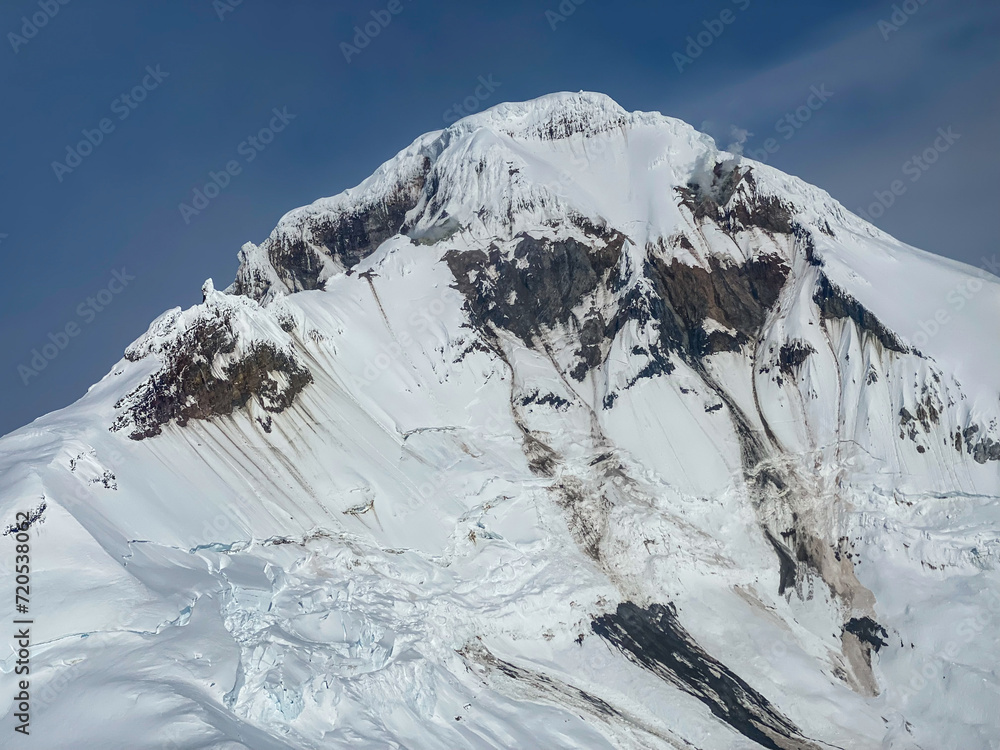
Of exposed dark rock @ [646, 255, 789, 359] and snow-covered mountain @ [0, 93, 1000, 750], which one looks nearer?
snow-covered mountain @ [0, 93, 1000, 750]

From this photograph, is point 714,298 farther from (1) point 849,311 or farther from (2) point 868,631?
(2) point 868,631

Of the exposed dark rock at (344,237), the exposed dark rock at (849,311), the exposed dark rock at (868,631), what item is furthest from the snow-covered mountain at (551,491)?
the exposed dark rock at (344,237)

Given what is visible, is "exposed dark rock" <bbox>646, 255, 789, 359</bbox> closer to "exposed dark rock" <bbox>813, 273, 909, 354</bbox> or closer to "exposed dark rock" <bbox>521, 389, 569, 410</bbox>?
"exposed dark rock" <bbox>813, 273, 909, 354</bbox>

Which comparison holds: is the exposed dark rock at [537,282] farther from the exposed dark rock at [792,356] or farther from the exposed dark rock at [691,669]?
the exposed dark rock at [691,669]

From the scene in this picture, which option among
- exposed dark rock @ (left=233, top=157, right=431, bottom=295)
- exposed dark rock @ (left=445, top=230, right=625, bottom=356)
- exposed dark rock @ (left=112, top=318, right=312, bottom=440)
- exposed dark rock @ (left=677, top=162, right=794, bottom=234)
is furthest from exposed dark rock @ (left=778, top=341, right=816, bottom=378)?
exposed dark rock @ (left=233, top=157, right=431, bottom=295)

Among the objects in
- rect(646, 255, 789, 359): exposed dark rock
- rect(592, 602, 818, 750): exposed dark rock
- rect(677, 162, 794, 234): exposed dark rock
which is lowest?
rect(592, 602, 818, 750): exposed dark rock

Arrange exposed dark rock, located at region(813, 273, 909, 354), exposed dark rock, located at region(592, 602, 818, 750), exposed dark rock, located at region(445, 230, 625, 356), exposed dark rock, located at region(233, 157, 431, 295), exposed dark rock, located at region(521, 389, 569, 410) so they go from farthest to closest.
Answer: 1. exposed dark rock, located at region(233, 157, 431, 295)
2. exposed dark rock, located at region(445, 230, 625, 356)
3. exposed dark rock, located at region(521, 389, 569, 410)
4. exposed dark rock, located at region(813, 273, 909, 354)
5. exposed dark rock, located at region(592, 602, 818, 750)

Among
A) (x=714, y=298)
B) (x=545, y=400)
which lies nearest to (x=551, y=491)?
(x=545, y=400)
